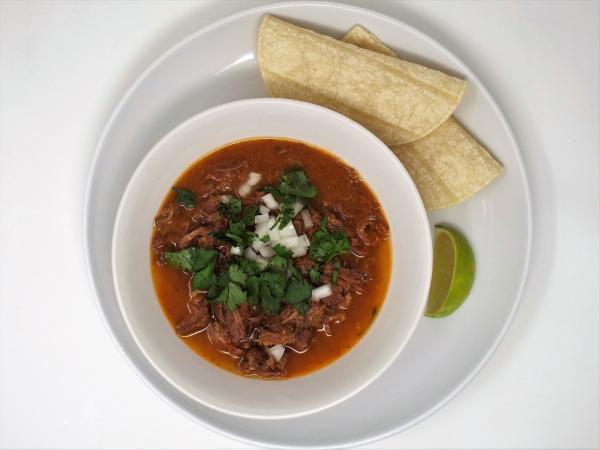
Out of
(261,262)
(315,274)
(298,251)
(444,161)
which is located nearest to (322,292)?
(315,274)

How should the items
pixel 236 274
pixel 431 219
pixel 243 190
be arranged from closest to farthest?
pixel 236 274
pixel 243 190
pixel 431 219

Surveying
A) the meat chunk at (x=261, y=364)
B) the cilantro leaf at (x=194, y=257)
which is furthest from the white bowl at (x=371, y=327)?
the cilantro leaf at (x=194, y=257)

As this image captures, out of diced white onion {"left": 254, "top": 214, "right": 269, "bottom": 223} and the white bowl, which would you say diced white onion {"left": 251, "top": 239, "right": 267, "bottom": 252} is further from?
the white bowl

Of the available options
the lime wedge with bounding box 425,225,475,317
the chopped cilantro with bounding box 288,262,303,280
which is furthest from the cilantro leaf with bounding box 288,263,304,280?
the lime wedge with bounding box 425,225,475,317

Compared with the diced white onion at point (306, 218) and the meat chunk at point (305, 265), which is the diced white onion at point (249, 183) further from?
the meat chunk at point (305, 265)

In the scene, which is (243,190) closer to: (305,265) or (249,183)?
(249,183)

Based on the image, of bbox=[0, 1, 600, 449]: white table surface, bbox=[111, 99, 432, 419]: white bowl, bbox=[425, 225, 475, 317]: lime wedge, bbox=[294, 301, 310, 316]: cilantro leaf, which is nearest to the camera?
bbox=[111, 99, 432, 419]: white bowl
